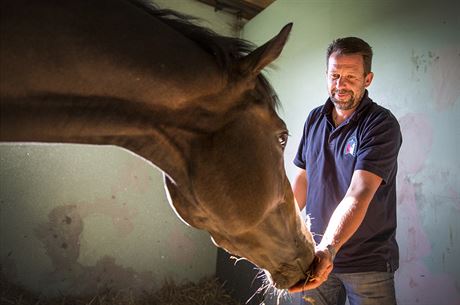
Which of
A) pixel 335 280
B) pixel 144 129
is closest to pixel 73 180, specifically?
pixel 335 280

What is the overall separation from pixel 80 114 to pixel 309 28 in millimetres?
2472

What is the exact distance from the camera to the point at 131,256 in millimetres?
3123

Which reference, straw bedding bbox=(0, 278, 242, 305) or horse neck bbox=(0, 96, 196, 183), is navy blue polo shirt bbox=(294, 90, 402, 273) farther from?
straw bedding bbox=(0, 278, 242, 305)

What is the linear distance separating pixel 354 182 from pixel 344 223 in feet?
0.57

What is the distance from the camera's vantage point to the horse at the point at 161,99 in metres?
0.66

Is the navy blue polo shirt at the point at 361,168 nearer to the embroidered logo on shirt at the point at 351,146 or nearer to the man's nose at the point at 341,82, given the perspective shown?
the embroidered logo on shirt at the point at 351,146

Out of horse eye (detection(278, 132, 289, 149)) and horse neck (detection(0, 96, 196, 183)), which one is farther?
horse eye (detection(278, 132, 289, 149))

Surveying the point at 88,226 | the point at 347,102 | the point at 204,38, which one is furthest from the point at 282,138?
the point at 88,226

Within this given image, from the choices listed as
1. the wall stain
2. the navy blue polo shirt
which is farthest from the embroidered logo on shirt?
the wall stain

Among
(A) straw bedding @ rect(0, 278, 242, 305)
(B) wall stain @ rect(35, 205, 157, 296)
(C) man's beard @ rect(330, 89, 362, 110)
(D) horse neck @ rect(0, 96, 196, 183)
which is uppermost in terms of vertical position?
(C) man's beard @ rect(330, 89, 362, 110)

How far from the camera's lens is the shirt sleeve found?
1.33 metres

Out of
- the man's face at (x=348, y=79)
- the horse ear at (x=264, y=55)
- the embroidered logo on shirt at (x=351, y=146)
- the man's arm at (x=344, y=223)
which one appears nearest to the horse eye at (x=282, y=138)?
the horse ear at (x=264, y=55)

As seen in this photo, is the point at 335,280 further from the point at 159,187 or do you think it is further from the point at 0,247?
the point at 0,247

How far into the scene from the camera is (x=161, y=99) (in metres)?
0.76
